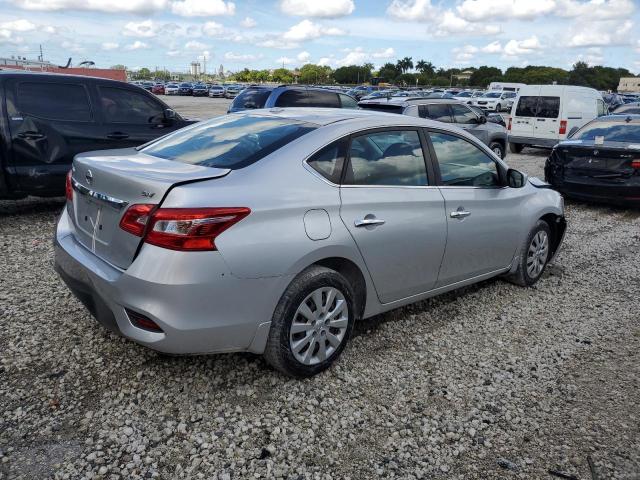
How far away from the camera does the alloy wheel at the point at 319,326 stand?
10.4 feet

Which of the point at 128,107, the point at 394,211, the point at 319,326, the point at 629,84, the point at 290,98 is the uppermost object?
the point at 629,84

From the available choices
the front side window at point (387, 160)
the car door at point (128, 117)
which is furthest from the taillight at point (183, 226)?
the car door at point (128, 117)

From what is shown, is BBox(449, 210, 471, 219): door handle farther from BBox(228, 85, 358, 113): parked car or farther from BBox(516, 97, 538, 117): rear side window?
BBox(516, 97, 538, 117): rear side window

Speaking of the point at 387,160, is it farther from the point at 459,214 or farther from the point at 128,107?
the point at 128,107

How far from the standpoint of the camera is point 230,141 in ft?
11.5

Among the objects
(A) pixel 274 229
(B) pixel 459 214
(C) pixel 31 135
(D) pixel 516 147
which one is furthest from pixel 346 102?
(A) pixel 274 229

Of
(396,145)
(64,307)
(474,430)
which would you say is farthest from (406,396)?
(64,307)

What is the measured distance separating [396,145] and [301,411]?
192 cm

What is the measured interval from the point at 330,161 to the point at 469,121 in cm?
946

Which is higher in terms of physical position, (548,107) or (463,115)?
(548,107)

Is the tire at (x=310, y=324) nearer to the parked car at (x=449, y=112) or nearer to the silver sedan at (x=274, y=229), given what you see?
the silver sedan at (x=274, y=229)

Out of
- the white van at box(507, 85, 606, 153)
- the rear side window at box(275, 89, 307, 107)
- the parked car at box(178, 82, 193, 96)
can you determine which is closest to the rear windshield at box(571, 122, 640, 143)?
the white van at box(507, 85, 606, 153)

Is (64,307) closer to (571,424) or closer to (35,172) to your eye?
(35,172)

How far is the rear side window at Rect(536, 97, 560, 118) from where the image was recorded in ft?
47.2
